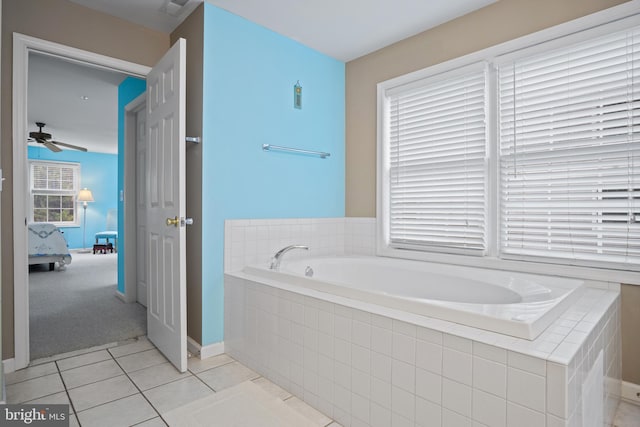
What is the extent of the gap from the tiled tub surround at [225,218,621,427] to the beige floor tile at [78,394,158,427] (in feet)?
2.10

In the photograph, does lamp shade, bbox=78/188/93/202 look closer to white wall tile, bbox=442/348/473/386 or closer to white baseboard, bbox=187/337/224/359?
white baseboard, bbox=187/337/224/359

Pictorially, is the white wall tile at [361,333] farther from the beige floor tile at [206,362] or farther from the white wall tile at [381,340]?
the beige floor tile at [206,362]

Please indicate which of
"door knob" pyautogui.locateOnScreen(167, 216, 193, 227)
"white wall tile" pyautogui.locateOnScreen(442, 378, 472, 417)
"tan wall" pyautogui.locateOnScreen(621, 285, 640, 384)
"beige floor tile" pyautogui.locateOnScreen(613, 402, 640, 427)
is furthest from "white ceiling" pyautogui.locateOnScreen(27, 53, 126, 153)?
"beige floor tile" pyautogui.locateOnScreen(613, 402, 640, 427)

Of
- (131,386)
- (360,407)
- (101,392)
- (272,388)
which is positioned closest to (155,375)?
(131,386)

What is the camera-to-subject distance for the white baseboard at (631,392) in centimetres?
187

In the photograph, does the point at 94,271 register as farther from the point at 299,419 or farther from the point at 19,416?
the point at 299,419

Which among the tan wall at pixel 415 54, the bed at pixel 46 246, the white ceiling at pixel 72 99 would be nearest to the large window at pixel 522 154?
the tan wall at pixel 415 54

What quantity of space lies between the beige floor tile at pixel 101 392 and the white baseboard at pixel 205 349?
449 millimetres

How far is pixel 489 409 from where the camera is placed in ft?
3.86

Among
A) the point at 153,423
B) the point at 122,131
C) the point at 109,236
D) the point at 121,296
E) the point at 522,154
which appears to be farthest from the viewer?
the point at 109,236

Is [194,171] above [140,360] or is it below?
above

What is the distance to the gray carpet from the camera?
2650 mm

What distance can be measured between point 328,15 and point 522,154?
5.52 feet

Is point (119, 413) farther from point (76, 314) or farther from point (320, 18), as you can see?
point (320, 18)
